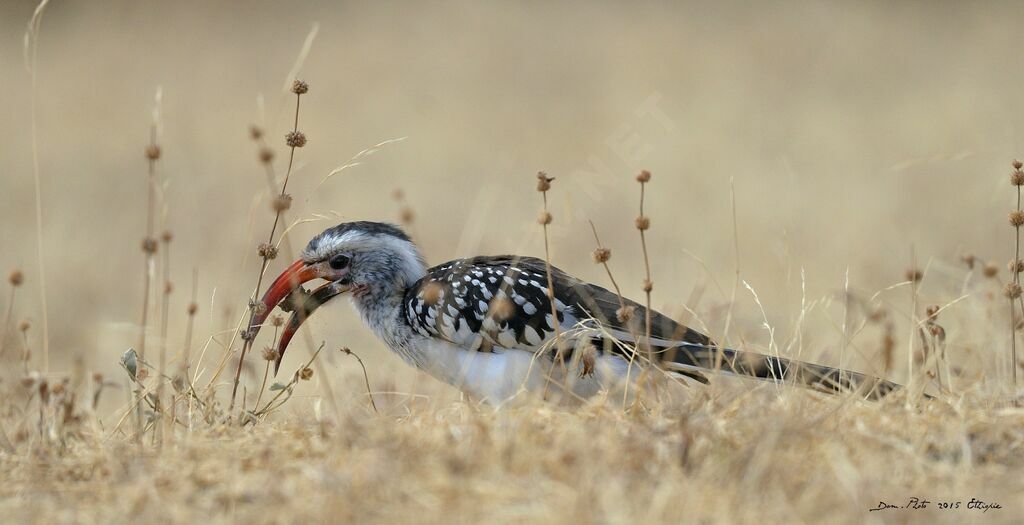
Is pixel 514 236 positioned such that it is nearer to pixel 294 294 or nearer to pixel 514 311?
pixel 294 294

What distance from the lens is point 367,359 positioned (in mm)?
9633

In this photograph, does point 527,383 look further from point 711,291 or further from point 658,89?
point 658,89

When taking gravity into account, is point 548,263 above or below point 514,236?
above

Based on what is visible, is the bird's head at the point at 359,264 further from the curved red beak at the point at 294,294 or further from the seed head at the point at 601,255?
the seed head at the point at 601,255

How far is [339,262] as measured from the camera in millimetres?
5816

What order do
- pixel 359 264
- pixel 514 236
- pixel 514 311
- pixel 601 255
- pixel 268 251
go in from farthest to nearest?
pixel 514 236
pixel 359 264
pixel 514 311
pixel 268 251
pixel 601 255

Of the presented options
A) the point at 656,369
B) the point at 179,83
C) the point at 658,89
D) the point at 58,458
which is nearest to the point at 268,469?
the point at 58,458

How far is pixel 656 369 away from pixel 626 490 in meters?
1.45

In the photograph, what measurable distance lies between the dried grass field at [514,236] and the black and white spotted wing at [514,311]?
12.6 inches

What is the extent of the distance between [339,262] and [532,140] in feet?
32.2

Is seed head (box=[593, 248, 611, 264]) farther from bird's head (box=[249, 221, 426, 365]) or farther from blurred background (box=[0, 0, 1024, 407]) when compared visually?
blurred background (box=[0, 0, 1024, 407])

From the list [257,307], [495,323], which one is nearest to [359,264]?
[495,323]

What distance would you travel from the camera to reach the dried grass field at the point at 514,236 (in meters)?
3.44

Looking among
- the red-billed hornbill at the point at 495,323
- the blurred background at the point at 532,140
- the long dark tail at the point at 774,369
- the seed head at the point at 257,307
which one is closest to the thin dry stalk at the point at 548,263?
the red-billed hornbill at the point at 495,323
